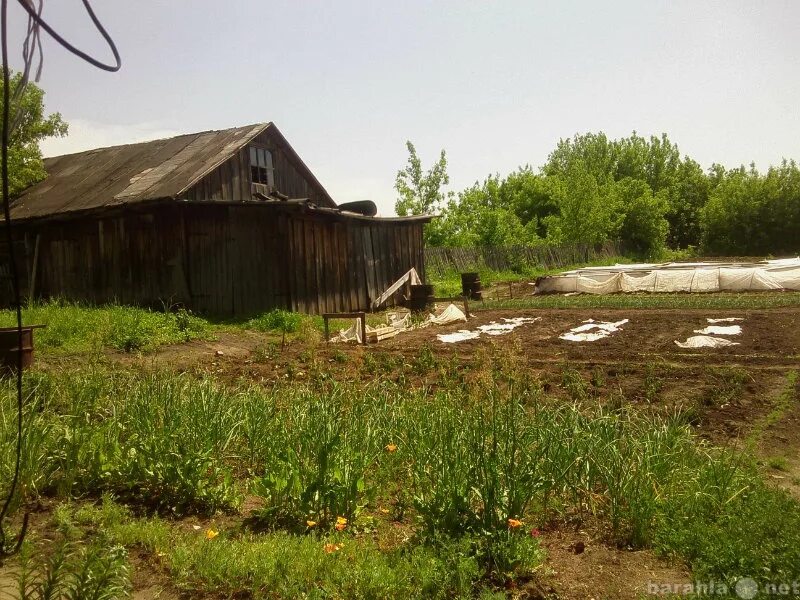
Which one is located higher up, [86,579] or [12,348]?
[12,348]

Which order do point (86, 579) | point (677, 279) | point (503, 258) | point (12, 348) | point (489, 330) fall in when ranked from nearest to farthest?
point (86, 579)
point (12, 348)
point (489, 330)
point (677, 279)
point (503, 258)

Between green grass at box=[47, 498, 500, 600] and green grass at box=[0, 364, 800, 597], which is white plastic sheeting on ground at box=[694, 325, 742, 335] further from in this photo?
green grass at box=[47, 498, 500, 600]

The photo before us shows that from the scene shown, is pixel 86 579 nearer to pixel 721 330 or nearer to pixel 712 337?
pixel 712 337

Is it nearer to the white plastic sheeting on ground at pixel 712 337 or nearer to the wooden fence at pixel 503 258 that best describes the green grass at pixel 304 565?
the white plastic sheeting on ground at pixel 712 337

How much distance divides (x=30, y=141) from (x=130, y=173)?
6.11 meters

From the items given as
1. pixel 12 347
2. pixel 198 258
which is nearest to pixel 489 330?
pixel 198 258

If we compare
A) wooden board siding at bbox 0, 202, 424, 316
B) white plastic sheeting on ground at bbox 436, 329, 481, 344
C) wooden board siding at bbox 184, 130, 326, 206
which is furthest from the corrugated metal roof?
white plastic sheeting on ground at bbox 436, 329, 481, 344

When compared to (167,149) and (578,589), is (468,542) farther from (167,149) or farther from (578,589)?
(167,149)

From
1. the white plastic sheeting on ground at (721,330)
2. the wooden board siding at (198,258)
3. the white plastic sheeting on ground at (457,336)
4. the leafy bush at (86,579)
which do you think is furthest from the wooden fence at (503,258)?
the leafy bush at (86,579)

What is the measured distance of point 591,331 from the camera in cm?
1382

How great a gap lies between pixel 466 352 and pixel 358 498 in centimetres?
729

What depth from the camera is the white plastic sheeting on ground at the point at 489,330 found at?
43.0 feet

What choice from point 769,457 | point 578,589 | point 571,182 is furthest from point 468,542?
point 571,182

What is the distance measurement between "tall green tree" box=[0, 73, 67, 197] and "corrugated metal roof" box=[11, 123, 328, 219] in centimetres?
40
